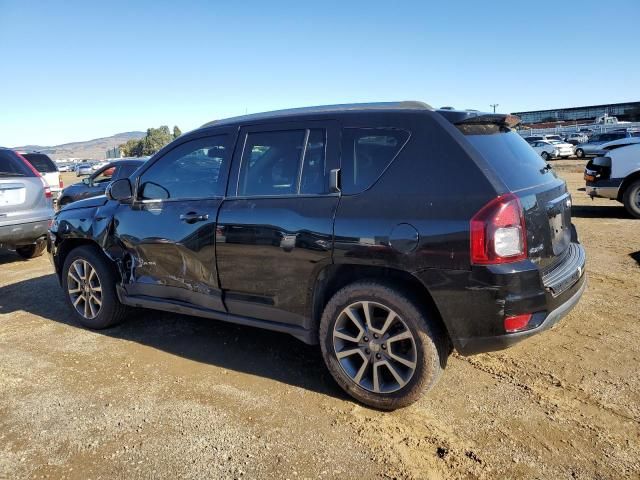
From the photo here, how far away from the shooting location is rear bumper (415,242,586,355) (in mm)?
2740

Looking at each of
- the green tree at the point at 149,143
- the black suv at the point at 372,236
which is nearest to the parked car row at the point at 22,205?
the black suv at the point at 372,236

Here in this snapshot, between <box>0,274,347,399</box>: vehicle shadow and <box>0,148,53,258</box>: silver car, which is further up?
<box>0,148,53,258</box>: silver car

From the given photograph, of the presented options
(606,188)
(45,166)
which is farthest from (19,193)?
(606,188)

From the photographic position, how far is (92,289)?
4691mm

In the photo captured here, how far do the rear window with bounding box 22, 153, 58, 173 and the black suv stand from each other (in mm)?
11433

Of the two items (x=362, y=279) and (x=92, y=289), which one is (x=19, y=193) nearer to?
(x=92, y=289)

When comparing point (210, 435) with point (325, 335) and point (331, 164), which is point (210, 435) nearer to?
point (325, 335)

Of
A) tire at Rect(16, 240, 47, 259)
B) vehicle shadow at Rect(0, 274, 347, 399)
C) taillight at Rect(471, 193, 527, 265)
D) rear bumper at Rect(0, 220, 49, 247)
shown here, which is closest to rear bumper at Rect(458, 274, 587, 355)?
taillight at Rect(471, 193, 527, 265)

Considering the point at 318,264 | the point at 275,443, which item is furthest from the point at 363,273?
the point at 275,443

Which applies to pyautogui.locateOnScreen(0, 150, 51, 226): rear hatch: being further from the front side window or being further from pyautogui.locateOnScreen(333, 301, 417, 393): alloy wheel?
pyautogui.locateOnScreen(333, 301, 417, 393): alloy wheel

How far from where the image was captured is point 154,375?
3785 millimetres

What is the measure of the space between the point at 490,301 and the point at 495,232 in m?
0.38

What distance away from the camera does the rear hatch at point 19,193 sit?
715cm

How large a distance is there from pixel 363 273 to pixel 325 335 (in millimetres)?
495
